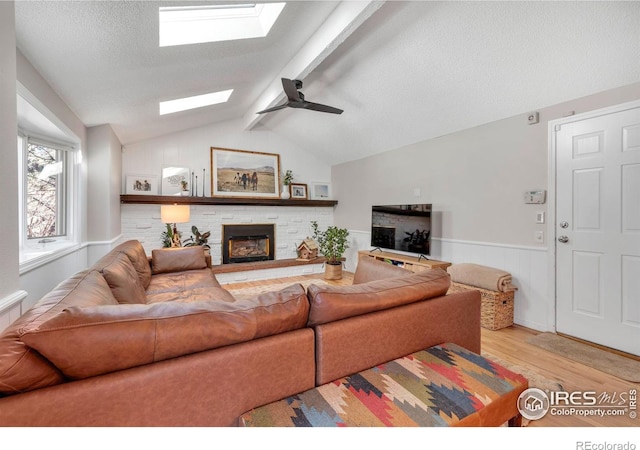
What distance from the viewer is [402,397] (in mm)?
1082

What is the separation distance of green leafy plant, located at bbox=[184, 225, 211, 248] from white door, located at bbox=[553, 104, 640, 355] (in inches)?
181

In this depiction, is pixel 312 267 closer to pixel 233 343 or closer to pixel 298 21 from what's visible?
pixel 298 21

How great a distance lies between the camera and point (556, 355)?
7.75ft

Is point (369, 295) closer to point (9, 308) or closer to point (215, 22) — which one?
point (9, 308)

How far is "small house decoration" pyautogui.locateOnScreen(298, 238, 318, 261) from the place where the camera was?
18.1 feet

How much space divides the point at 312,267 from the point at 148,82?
152 inches

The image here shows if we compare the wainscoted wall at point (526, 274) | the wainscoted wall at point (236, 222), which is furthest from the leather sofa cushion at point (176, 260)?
the wainscoted wall at point (526, 274)

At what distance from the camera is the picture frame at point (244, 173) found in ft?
16.7

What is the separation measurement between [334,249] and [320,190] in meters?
1.38

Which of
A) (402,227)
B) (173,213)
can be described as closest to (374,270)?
(402,227)

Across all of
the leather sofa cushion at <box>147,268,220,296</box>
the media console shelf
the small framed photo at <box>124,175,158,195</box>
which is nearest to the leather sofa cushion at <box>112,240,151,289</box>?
the leather sofa cushion at <box>147,268,220,296</box>

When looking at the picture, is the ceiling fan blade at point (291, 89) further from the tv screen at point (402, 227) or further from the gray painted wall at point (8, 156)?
the tv screen at point (402, 227)

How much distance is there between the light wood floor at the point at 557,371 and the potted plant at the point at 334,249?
2.57 m
